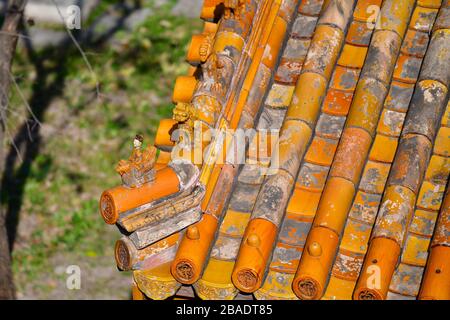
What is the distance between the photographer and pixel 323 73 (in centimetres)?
1077

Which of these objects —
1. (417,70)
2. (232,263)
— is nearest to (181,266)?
(232,263)

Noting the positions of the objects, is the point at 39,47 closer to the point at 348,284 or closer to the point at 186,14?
the point at 186,14

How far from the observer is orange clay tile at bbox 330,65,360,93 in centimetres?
1083

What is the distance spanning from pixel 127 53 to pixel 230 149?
43.5ft

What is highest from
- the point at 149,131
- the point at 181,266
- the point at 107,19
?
the point at 107,19

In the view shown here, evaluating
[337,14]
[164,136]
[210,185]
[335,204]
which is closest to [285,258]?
[335,204]

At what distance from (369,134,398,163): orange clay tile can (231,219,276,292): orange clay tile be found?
1.58m

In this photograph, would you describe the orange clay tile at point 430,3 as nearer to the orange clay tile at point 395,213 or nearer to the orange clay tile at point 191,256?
the orange clay tile at point 395,213

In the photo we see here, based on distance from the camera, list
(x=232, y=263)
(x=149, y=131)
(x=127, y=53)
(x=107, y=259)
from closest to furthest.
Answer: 1. (x=232, y=263)
2. (x=107, y=259)
3. (x=149, y=131)
4. (x=127, y=53)

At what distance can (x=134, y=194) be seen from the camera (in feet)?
29.7

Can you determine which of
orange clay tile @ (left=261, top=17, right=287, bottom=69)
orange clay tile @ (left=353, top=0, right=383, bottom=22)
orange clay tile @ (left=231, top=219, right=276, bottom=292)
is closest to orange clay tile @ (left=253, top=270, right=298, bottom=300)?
orange clay tile @ (left=231, top=219, right=276, bottom=292)

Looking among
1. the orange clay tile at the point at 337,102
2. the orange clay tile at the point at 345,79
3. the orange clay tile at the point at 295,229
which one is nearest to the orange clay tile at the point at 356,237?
the orange clay tile at the point at 295,229

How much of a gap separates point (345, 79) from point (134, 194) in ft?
11.1

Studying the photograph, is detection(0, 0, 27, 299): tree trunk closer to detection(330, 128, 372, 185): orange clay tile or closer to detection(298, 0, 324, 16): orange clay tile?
detection(298, 0, 324, 16): orange clay tile
